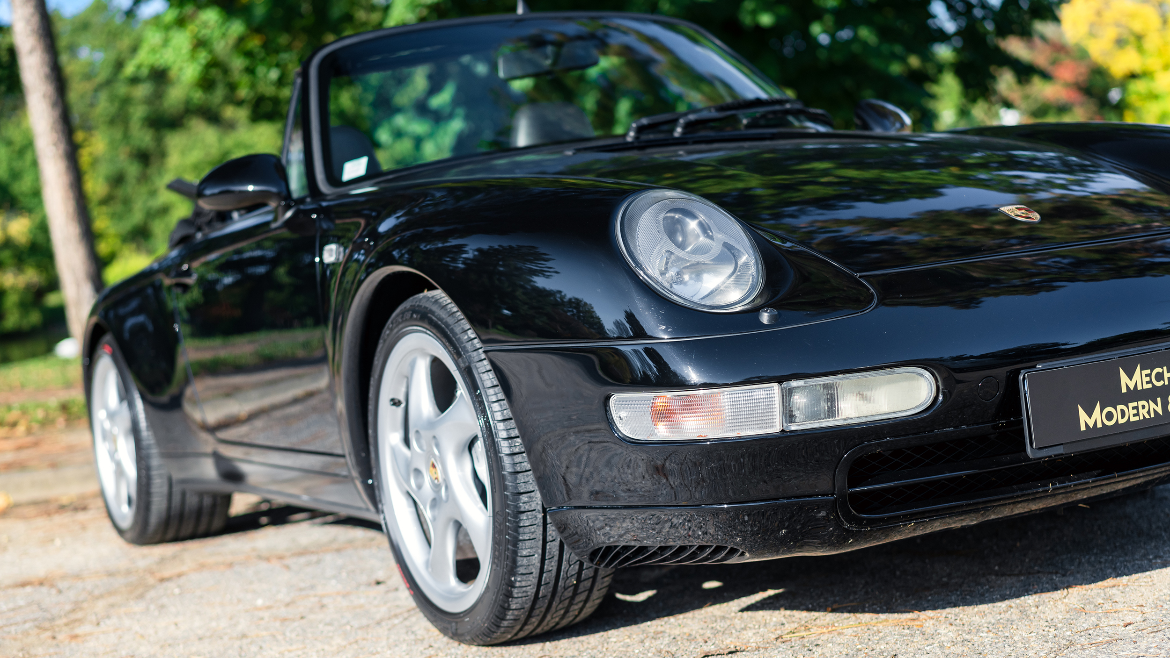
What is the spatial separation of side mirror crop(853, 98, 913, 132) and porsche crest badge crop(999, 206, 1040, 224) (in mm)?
1358

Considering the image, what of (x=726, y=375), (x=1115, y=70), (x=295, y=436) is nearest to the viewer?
(x=726, y=375)

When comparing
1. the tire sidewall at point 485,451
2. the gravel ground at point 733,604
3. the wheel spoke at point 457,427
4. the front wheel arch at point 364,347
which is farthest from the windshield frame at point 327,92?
the gravel ground at point 733,604

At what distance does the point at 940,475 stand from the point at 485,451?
827mm

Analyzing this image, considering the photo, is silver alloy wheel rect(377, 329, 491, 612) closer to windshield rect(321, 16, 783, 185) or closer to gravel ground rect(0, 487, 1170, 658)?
gravel ground rect(0, 487, 1170, 658)

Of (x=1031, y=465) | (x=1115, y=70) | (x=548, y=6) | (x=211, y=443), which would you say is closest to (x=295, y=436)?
(x=211, y=443)

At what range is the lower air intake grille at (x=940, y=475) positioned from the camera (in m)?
1.90

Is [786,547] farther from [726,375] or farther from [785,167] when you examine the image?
[785,167]

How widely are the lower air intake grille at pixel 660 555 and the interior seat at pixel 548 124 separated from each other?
1.54 m

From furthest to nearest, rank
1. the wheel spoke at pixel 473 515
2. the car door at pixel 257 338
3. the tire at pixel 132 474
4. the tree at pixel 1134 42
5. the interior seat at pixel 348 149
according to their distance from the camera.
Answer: the tree at pixel 1134 42, the tire at pixel 132 474, the interior seat at pixel 348 149, the car door at pixel 257 338, the wheel spoke at pixel 473 515

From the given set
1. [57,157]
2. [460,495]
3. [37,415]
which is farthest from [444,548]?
[57,157]

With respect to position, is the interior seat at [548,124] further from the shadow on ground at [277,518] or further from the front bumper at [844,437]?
the shadow on ground at [277,518]

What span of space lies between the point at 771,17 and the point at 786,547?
5.94 m

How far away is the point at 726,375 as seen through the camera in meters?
1.80

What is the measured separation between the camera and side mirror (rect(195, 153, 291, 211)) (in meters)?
2.96
